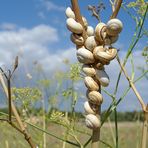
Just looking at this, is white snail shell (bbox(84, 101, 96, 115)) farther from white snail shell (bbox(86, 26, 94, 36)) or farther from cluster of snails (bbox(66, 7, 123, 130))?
white snail shell (bbox(86, 26, 94, 36))

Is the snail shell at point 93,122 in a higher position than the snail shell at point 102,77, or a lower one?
lower

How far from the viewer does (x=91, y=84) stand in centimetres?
84

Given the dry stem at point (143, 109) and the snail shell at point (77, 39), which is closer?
the snail shell at point (77, 39)

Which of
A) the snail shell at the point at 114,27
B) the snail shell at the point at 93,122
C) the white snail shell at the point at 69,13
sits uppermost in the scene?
the white snail shell at the point at 69,13

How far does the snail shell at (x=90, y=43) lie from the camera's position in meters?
→ 0.84

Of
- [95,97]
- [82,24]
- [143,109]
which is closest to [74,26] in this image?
[82,24]

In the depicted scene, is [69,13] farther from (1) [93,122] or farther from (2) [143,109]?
(2) [143,109]

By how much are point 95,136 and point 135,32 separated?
502 millimetres

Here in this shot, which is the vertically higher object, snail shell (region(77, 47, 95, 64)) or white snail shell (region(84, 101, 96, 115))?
snail shell (region(77, 47, 95, 64))

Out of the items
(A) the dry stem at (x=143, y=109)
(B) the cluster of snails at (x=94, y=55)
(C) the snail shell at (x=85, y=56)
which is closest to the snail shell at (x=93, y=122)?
(B) the cluster of snails at (x=94, y=55)

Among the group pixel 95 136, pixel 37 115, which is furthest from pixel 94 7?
pixel 37 115

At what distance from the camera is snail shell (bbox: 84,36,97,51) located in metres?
0.84

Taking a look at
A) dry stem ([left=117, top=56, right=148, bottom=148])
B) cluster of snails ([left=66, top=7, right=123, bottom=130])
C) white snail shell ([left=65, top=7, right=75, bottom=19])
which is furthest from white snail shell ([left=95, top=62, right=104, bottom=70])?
dry stem ([left=117, top=56, right=148, bottom=148])

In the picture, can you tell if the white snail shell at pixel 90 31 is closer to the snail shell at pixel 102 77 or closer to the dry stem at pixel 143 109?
the snail shell at pixel 102 77
